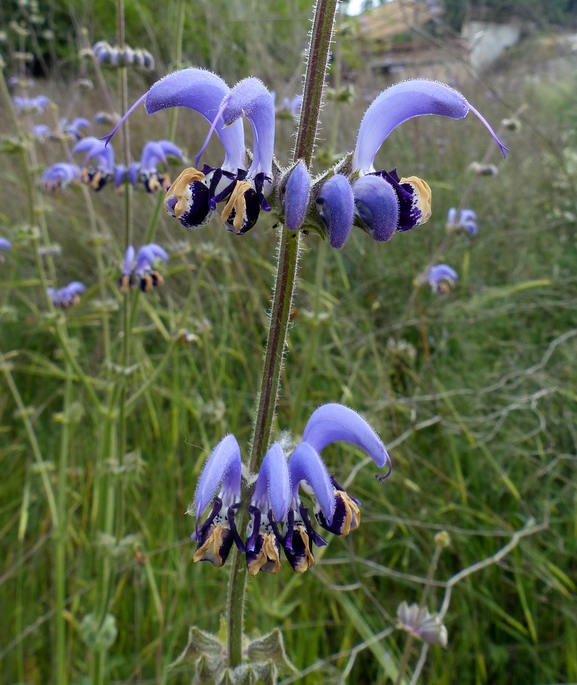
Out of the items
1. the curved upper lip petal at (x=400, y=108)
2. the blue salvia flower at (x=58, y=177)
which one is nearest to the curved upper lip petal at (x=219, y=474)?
the curved upper lip petal at (x=400, y=108)

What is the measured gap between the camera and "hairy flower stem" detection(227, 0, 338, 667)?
1.01 meters

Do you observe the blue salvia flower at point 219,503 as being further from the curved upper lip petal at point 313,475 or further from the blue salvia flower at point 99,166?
the blue salvia flower at point 99,166

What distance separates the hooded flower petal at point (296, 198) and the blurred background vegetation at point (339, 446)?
1.59 metres

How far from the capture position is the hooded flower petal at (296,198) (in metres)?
0.97

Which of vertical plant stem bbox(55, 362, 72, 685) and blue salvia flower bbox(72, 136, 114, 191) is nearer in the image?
vertical plant stem bbox(55, 362, 72, 685)

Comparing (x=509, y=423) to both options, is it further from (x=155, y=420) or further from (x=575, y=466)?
(x=155, y=420)

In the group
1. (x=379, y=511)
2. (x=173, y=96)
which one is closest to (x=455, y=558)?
(x=379, y=511)

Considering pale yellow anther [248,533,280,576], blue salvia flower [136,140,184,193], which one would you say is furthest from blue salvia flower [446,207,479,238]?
pale yellow anther [248,533,280,576]

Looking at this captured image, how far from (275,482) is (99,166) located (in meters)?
2.14

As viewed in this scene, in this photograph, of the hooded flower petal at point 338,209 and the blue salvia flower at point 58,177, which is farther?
the blue salvia flower at point 58,177

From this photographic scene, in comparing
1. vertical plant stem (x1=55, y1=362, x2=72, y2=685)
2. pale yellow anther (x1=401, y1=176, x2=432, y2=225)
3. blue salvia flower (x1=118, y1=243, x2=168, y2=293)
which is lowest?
vertical plant stem (x1=55, y1=362, x2=72, y2=685)

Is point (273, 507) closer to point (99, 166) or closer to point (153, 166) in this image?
point (153, 166)

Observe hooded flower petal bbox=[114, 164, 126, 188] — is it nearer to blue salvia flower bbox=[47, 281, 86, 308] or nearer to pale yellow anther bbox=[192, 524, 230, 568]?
blue salvia flower bbox=[47, 281, 86, 308]

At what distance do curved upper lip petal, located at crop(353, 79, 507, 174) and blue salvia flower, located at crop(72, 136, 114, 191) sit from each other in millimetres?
1742
